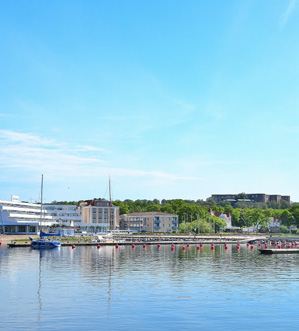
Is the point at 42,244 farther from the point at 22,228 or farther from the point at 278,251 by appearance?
the point at 278,251

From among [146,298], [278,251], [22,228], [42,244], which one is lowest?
[278,251]

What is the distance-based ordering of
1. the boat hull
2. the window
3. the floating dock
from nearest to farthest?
the floating dock < the boat hull < the window

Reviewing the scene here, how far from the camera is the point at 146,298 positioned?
5159cm

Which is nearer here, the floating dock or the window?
the floating dock

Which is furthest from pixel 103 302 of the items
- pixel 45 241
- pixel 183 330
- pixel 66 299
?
pixel 45 241

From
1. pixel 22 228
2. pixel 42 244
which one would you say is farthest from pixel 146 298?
pixel 22 228

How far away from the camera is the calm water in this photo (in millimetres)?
40688

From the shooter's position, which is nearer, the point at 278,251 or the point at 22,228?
the point at 278,251

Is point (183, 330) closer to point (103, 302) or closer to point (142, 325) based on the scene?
point (142, 325)

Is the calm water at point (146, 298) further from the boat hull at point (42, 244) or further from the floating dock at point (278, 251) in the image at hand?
the boat hull at point (42, 244)

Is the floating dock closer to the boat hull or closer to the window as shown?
the boat hull

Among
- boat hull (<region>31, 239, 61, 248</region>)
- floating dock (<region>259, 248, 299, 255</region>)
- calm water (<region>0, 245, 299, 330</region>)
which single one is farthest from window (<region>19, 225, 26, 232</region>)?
Result: calm water (<region>0, 245, 299, 330</region>)

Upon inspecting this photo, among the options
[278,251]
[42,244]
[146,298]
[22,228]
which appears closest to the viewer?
[146,298]

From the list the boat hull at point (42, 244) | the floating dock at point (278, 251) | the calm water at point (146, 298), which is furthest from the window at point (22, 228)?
the calm water at point (146, 298)
